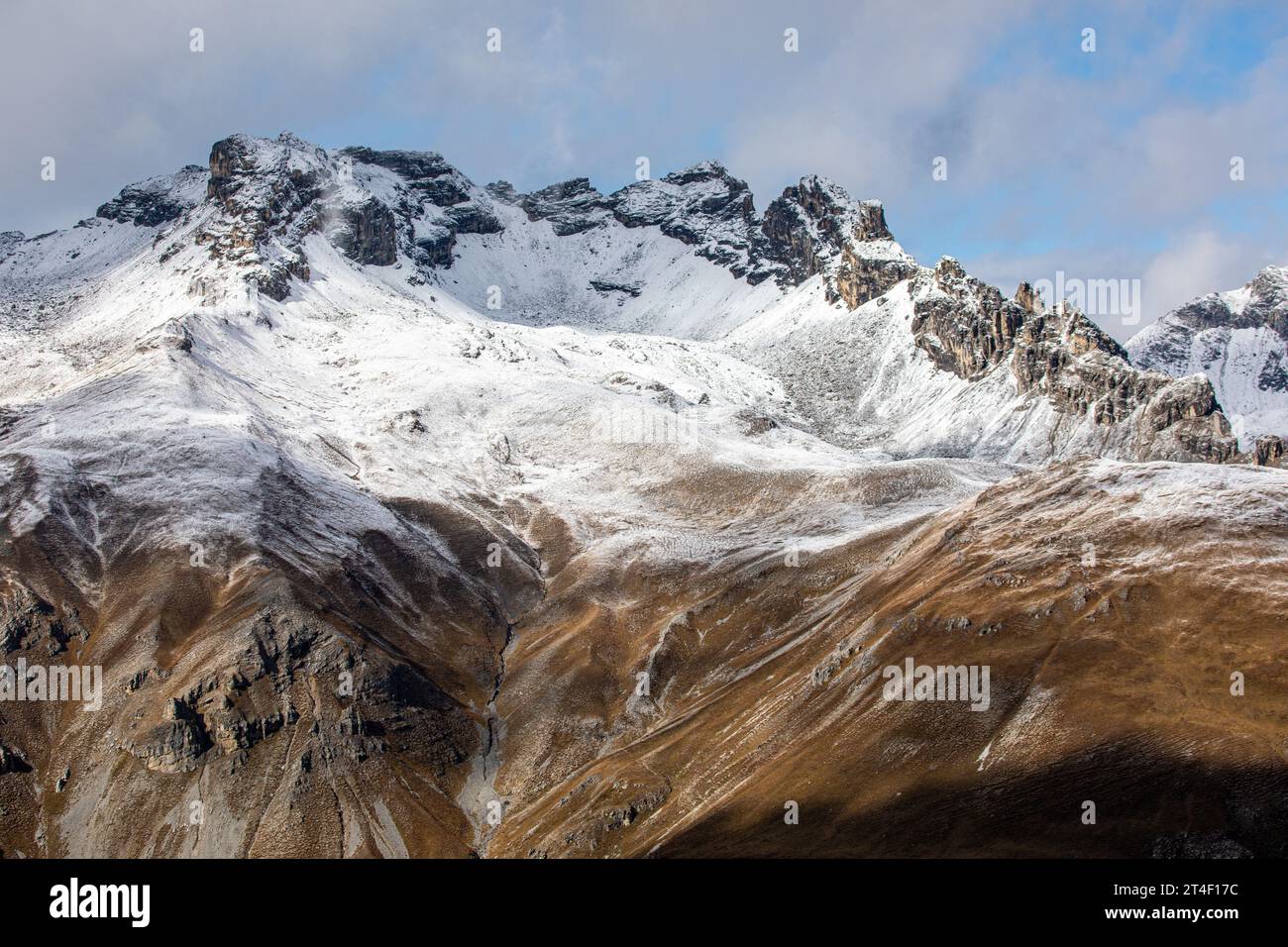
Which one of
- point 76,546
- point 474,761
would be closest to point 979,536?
point 474,761

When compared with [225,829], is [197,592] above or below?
above

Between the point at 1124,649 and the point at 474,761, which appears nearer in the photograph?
the point at 1124,649

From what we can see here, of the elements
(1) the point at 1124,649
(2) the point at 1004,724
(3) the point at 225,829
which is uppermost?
(1) the point at 1124,649
